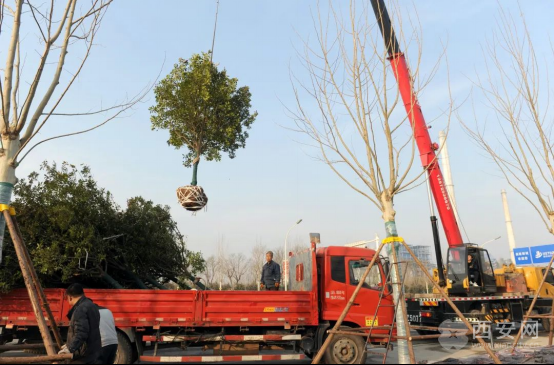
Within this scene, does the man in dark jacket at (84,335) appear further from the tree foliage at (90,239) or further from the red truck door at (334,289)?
the red truck door at (334,289)

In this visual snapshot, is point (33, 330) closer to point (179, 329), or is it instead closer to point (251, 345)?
point (179, 329)

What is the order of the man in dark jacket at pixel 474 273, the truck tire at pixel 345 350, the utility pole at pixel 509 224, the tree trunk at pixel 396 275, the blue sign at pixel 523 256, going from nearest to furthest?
the tree trunk at pixel 396 275, the truck tire at pixel 345 350, the man in dark jacket at pixel 474 273, the blue sign at pixel 523 256, the utility pole at pixel 509 224

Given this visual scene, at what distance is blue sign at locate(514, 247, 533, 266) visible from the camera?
21234mm

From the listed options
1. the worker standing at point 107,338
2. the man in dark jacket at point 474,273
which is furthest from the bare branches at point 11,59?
the man in dark jacket at point 474,273

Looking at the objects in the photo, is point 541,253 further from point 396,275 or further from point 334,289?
point 396,275

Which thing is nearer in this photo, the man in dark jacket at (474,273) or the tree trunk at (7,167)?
the tree trunk at (7,167)

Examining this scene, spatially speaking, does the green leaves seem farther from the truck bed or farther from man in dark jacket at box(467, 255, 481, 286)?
man in dark jacket at box(467, 255, 481, 286)

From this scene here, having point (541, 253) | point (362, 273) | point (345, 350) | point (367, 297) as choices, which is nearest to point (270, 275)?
point (362, 273)

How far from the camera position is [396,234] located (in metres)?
5.86

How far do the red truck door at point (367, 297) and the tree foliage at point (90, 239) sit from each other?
161 inches

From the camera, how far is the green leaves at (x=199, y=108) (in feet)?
25.0

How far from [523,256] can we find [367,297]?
17.2 metres

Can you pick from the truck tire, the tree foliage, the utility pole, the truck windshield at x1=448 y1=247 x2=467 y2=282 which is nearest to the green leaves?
the tree foliage

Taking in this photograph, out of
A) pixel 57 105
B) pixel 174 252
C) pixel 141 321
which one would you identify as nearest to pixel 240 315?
pixel 141 321
